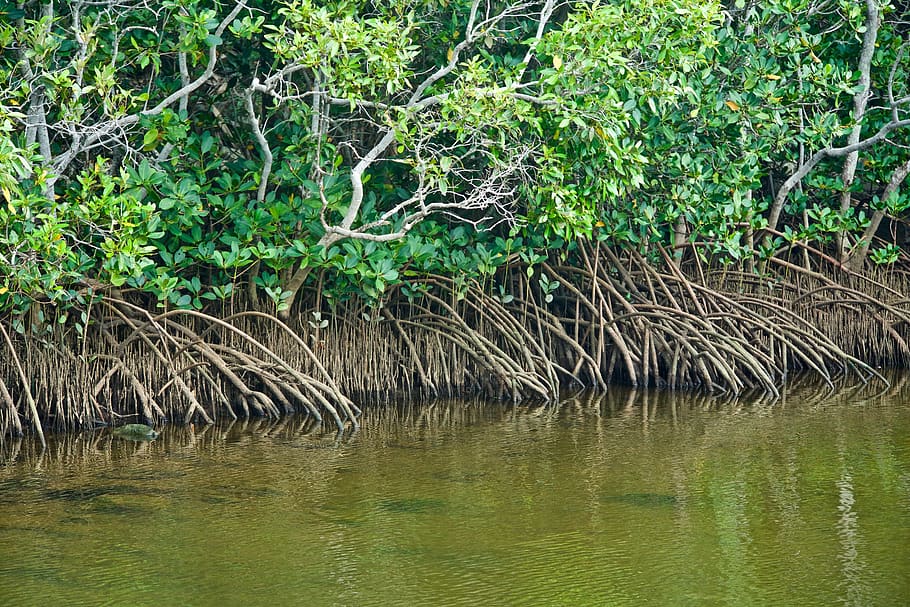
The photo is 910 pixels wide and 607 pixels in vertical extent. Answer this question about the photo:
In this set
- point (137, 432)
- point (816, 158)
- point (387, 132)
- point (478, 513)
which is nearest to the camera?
point (478, 513)

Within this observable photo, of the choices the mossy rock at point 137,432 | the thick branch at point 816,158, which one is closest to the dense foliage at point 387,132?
the thick branch at point 816,158

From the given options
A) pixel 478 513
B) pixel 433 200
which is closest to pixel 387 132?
pixel 433 200

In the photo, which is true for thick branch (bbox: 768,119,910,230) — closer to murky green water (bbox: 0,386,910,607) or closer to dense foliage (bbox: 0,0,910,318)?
dense foliage (bbox: 0,0,910,318)

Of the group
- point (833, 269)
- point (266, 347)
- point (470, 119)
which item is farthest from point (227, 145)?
point (833, 269)

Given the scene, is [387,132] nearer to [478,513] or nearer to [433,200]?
[433,200]

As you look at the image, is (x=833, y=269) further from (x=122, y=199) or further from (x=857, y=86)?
(x=122, y=199)

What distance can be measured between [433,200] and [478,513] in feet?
10.5

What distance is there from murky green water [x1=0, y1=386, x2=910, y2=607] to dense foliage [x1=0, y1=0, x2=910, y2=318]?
1074mm

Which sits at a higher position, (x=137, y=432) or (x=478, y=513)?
(x=137, y=432)

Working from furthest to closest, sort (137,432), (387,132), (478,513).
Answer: (387,132), (137,432), (478,513)

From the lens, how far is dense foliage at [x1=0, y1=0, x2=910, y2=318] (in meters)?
5.99

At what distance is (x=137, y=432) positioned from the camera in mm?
6680

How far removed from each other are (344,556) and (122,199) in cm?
246

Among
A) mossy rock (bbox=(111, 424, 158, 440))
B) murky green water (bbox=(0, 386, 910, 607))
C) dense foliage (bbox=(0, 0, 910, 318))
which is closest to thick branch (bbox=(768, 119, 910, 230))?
dense foliage (bbox=(0, 0, 910, 318))
